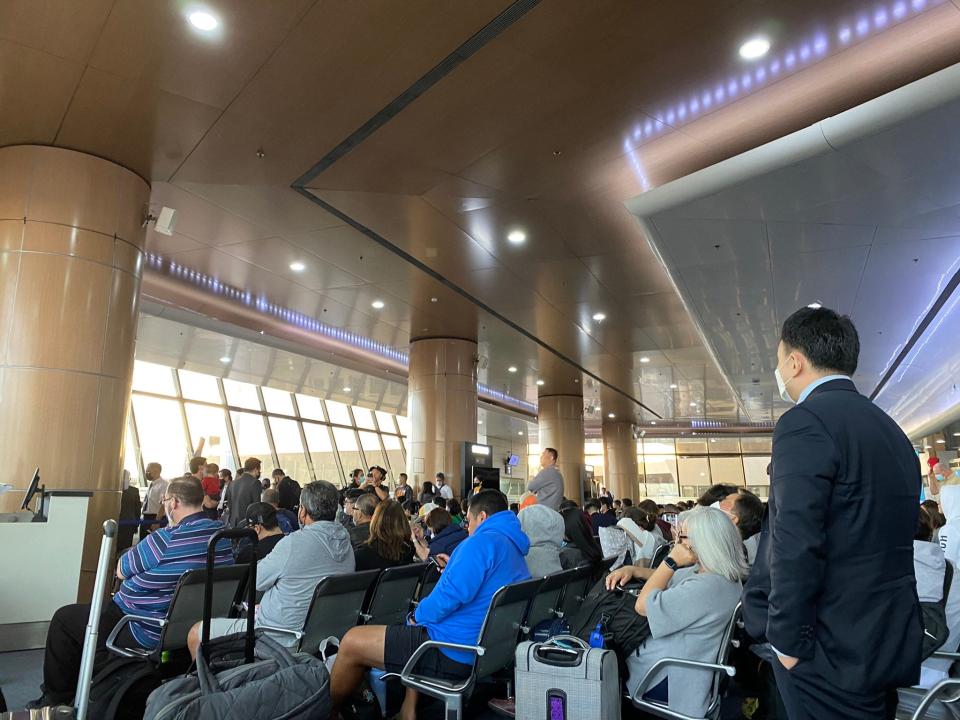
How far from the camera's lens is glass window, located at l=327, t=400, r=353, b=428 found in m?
22.4

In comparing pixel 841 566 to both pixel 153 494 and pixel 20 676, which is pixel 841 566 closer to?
pixel 20 676

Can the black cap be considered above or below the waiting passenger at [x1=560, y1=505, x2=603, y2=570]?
above

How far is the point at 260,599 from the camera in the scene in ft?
12.7

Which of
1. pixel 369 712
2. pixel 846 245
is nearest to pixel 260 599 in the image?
pixel 369 712

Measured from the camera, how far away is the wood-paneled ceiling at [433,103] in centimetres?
484

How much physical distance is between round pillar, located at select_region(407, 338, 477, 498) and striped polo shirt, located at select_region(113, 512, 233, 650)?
10380mm

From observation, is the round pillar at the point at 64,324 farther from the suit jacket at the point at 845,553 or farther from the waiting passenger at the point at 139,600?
the suit jacket at the point at 845,553

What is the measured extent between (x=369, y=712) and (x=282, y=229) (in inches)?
269

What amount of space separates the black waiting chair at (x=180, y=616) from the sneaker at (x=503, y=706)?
159cm

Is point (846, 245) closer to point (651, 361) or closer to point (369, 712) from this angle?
point (369, 712)

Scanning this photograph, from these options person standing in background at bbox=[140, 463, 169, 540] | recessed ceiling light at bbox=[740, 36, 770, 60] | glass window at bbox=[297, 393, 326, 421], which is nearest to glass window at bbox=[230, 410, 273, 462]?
glass window at bbox=[297, 393, 326, 421]

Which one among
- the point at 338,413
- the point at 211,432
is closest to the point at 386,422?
the point at 338,413

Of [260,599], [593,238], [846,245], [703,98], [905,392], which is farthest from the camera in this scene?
[905,392]

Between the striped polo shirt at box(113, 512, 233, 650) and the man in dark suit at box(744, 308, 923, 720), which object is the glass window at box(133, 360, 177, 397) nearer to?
the striped polo shirt at box(113, 512, 233, 650)
